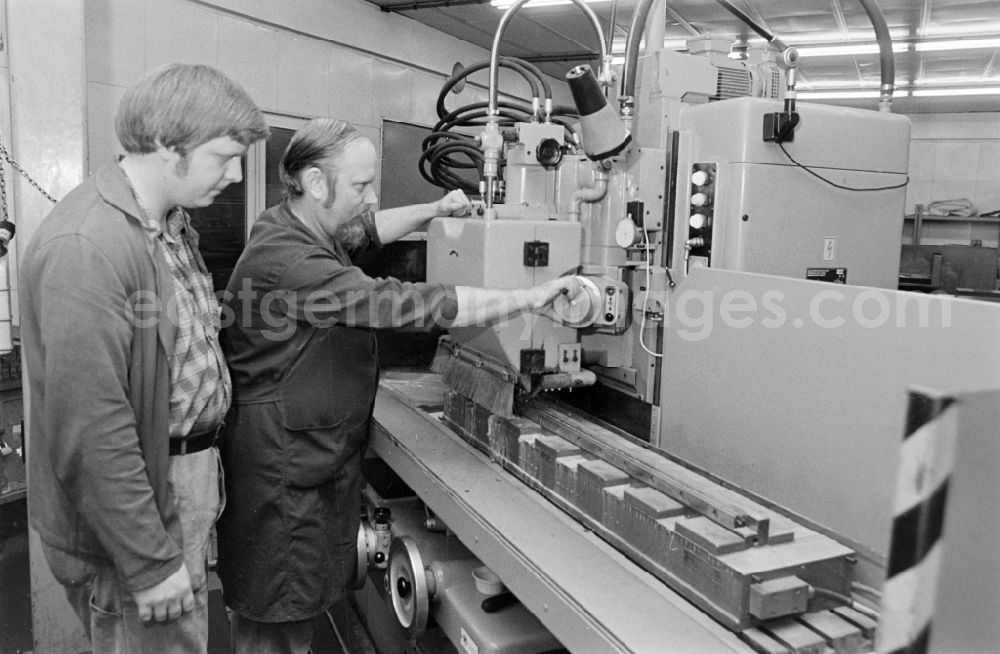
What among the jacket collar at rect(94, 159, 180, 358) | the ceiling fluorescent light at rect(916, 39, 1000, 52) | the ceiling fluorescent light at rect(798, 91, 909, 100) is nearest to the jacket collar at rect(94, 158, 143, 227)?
the jacket collar at rect(94, 159, 180, 358)

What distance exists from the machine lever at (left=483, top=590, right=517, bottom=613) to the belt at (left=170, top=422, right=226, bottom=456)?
73 cm

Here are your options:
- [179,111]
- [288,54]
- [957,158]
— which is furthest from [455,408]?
[957,158]

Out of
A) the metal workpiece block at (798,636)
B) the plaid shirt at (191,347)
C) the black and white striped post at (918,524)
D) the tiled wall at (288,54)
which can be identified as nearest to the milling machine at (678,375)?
the metal workpiece block at (798,636)

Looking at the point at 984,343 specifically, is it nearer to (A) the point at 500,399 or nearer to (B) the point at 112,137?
(A) the point at 500,399

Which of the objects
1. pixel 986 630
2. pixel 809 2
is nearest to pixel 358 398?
pixel 986 630

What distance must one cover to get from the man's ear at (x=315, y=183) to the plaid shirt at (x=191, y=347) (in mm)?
306

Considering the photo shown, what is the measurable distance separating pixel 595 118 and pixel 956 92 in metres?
6.69

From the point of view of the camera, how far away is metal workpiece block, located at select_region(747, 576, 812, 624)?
1.15 meters

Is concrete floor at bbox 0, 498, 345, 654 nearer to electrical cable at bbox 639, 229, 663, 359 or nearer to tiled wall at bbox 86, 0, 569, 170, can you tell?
tiled wall at bbox 86, 0, 569, 170

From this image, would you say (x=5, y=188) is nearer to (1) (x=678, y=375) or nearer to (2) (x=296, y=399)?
(2) (x=296, y=399)

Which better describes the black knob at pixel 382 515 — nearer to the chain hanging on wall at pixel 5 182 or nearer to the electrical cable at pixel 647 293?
the electrical cable at pixel 647 293

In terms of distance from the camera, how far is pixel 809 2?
4.33 meters

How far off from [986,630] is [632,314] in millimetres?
1399

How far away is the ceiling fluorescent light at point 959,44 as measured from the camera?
5.01 meters
